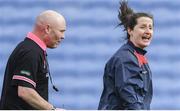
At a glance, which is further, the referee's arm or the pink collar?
the pink collar

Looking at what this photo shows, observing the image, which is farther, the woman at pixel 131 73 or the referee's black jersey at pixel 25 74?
the woman at pixel 131 73

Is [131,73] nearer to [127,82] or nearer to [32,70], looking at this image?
[127,82]

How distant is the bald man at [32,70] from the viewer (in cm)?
468

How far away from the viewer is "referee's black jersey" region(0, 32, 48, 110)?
4.70 meters

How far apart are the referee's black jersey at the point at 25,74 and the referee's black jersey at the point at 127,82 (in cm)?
41

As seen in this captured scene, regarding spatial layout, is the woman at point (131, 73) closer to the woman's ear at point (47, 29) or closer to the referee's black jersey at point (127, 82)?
the referee's black jersey at point (127, 82)

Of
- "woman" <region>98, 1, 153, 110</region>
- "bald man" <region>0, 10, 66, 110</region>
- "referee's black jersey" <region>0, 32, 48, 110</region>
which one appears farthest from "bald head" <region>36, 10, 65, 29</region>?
"woman" <region>98, 1, 153, 110</region>

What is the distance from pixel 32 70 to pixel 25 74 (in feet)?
0.15

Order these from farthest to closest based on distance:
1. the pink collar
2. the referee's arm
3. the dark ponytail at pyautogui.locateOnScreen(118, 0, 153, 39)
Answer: the dark ponytail at pyautogui.locateOnScreen(118, 0, 153, 39), the pink collar, the referee's arm

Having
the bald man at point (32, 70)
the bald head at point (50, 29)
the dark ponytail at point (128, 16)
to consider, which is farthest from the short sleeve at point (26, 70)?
the dark ponytail at point (128, 16)

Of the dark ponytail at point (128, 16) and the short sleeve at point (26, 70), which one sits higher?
the dark ponytail at point (128, 16)

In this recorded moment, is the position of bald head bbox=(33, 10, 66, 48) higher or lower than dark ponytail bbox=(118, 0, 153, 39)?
lower

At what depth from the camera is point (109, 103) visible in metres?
4.96

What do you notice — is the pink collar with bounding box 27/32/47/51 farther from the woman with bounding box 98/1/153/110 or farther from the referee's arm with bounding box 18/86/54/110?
the woman with bounding box 98/1/153/110
